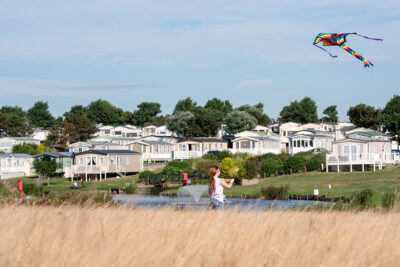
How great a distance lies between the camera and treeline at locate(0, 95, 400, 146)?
104 meters

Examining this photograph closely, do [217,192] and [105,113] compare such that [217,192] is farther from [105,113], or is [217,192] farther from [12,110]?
[12,110]

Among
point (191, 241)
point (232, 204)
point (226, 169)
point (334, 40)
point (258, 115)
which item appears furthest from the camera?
point (258, 115)

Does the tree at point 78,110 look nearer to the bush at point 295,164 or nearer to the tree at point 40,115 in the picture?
the tree at point 40,115

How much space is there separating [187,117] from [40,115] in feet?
279

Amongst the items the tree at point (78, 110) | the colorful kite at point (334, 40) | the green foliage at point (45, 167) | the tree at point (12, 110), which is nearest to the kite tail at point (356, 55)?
the colorful kite at point (334, 40)

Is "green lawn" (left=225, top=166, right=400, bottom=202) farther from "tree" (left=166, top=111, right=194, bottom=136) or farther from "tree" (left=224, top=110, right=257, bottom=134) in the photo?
"tree" (left=166, top=111, right=194, bottom=136)

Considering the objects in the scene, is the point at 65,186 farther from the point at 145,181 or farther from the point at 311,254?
the point at 311,254

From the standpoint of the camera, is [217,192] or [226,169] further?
[226,169]

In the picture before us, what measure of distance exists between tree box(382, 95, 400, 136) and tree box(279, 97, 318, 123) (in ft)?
269

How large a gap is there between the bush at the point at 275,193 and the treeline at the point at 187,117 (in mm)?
47704

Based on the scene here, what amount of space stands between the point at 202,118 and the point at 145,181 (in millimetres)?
55211

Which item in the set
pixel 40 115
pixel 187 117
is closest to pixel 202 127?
pixel 187 117

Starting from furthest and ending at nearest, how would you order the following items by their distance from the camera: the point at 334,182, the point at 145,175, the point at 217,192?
the point at 145,175 → the point at 334,182 → the point at 217,192

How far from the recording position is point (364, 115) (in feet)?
367
